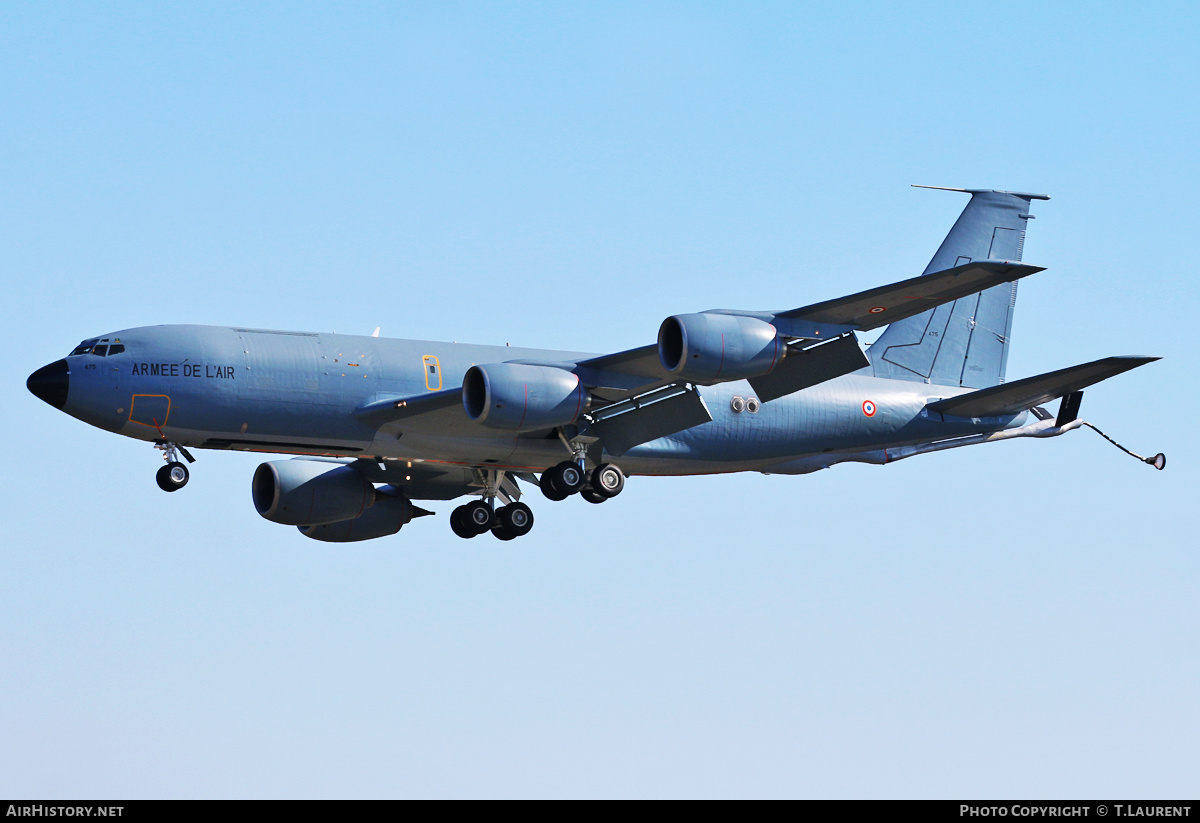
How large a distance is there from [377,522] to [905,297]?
658 inches

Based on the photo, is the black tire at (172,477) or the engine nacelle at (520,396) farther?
the black tire at (172,477)

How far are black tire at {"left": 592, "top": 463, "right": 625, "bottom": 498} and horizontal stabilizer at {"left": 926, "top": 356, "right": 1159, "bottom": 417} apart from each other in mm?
8924

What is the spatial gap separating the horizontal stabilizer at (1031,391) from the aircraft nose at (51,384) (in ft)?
69.8

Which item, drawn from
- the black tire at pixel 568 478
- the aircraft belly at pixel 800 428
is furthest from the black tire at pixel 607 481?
the aircraft belly at pixel 800 428

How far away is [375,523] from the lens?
144 feet

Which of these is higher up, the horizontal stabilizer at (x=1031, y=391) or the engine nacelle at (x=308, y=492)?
the horizontal stabilizer at (x=1031, y=391)

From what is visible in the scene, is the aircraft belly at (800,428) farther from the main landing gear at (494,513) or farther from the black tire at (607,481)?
the main landing gear at (494,513)

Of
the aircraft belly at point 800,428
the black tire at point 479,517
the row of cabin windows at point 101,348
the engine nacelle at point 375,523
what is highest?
the row of cabin windows at point 101,348

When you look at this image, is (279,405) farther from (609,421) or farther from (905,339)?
(905,339)

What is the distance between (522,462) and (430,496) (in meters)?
5.38

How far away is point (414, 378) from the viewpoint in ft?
124

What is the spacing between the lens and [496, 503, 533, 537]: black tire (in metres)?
41.9

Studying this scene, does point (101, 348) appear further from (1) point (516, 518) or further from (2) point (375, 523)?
(1) point (516, 518)

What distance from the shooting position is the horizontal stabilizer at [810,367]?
35656 mm
